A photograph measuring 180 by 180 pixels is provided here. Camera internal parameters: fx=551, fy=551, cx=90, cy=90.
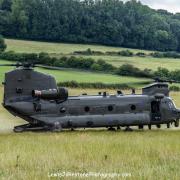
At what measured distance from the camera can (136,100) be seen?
80.8 ft

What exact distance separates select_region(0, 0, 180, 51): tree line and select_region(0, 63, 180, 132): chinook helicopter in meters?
89.9

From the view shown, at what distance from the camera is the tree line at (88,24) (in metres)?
118

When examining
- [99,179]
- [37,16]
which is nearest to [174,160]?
[99,179]

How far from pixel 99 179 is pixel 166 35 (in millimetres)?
128357

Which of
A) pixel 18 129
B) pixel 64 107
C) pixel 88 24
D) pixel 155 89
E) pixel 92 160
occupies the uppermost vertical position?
pixel 92 160

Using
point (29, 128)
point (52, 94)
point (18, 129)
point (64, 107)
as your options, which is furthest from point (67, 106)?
point (18, 129)

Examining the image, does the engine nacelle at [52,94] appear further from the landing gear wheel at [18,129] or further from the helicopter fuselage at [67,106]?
the landing gear wheel at [18,129]

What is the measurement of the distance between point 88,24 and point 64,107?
4290 inches

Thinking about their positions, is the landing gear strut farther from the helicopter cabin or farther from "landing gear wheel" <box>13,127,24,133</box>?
the helicopter cabin

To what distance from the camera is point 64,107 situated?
2389 centimetres

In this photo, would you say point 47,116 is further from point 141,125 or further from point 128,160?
point 128,160

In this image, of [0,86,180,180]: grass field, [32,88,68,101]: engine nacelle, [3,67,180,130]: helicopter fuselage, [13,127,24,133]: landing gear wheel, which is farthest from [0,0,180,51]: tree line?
[0,86,180,180]: grass field

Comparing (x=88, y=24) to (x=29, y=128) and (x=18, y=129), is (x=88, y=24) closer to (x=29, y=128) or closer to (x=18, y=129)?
(x=29, y=128)

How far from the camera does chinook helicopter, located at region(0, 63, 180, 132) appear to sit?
23.7m
